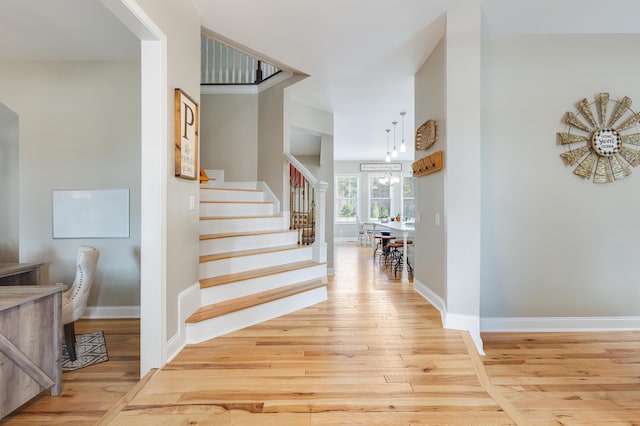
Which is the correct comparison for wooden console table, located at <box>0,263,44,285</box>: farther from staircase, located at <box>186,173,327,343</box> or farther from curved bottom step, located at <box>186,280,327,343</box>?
curved bottom step, located at <box>186,280,327,343</box>

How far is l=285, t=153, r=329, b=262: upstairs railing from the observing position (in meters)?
3.90

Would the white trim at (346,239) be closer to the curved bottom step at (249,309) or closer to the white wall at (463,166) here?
the curved bottom step at (249,309)

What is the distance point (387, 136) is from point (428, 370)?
6.02 m

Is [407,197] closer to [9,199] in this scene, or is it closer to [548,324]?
[548,324]

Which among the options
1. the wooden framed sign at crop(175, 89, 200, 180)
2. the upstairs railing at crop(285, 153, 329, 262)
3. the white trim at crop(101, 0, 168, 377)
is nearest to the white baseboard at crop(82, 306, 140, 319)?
the white trim at crop(101, 0, 168, 377)

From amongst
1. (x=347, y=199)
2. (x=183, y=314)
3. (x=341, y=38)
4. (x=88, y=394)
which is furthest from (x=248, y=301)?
(x=347, y=199)

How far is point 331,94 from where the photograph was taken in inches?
181

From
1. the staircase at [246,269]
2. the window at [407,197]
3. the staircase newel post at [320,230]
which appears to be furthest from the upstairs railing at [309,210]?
the window at [407,197]

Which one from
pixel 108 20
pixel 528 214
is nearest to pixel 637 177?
pixel 528 214

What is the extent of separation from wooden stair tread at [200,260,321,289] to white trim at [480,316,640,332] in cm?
197

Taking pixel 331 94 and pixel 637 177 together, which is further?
pixel 331 94

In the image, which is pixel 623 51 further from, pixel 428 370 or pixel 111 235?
pixel 111 235

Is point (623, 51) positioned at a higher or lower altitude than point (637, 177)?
higher

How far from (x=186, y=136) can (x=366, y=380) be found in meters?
2.15
